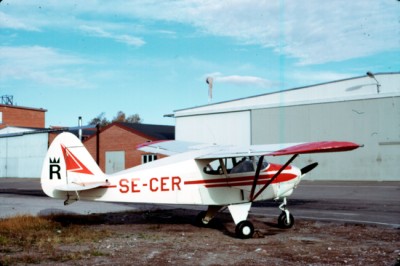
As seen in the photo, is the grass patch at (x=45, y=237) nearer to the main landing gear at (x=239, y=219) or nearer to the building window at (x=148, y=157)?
the main landing gear at (x=239, y=219)

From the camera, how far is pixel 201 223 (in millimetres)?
12102

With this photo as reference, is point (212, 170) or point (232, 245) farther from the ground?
point (212, 170)

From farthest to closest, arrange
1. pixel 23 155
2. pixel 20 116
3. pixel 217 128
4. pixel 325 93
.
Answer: pixel 20 116
pixel 23 155
pixel 217 128
pixel 325 93

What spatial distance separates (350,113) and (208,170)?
26.3 meters

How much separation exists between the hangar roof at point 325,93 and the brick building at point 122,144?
4.92 m

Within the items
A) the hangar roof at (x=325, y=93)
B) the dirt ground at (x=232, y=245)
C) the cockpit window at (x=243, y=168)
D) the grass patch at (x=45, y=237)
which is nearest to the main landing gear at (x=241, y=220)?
the dirt ground at (x=232, y=245)

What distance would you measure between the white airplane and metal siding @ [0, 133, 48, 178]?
4407cm

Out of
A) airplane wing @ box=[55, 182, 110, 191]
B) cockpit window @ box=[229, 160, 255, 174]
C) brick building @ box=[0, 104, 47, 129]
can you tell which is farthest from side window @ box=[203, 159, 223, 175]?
brick building @ box=[0, 104, 47, 129]

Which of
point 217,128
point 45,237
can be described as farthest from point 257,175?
point 217,128

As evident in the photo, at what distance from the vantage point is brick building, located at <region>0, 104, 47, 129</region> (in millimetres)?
69875

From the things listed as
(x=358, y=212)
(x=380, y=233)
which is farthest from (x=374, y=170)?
(x=380, y=233)

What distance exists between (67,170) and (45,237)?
63.7 inches

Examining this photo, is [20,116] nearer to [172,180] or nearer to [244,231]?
[172,180]

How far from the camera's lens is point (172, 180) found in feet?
35.8
